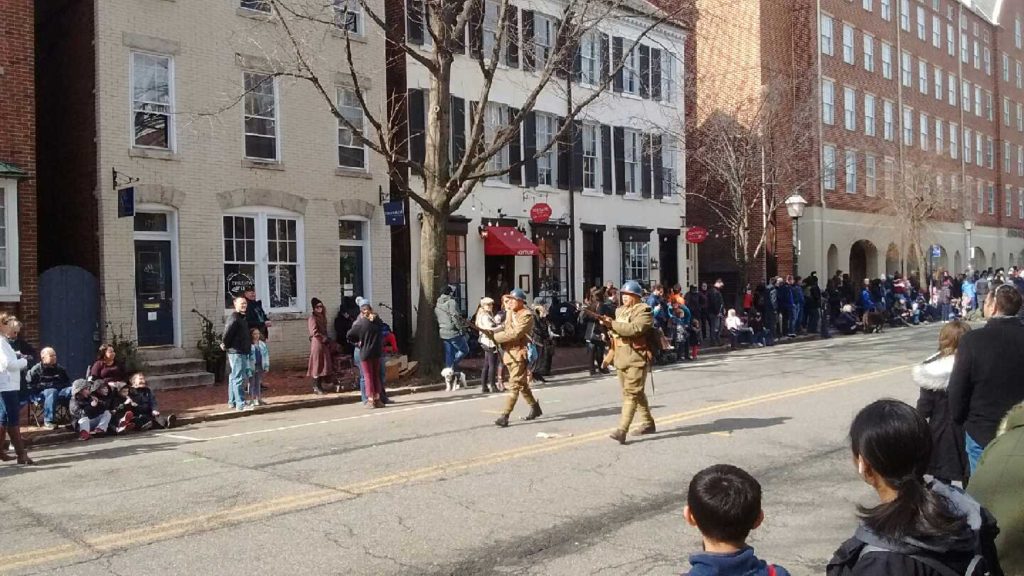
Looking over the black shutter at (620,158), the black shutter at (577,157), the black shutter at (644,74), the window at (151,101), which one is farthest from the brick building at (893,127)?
the window at (151,101)

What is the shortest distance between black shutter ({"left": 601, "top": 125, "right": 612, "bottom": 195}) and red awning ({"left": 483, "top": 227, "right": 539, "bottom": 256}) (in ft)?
15.6

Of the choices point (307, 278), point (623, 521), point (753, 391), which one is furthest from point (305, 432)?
point (307, 278)

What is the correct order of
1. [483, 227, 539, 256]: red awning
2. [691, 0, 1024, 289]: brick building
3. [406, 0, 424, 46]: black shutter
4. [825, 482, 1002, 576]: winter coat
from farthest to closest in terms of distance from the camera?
[691, 0, 1024, 289]: brick building
[483, 227, 539, 256]: red awning
[406, 0, 424, 46]: black shutter
[825, 482, 1002, 576]: winter coat

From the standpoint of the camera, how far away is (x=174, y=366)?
1697 cm

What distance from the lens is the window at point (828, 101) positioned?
37.0 m

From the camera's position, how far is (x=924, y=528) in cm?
242

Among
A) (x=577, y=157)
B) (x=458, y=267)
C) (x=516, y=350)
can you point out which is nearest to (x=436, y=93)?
(x=458, y=267)

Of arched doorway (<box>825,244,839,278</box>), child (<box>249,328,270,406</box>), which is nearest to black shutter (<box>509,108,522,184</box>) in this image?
child (<box>249,328,270,406</box>)

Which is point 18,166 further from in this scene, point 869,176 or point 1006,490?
point 869,176

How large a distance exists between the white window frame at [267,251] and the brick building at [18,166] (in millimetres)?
3898

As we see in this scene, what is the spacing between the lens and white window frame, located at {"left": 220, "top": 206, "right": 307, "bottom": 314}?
1909 cm

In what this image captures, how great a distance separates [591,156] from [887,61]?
2242 centimetres

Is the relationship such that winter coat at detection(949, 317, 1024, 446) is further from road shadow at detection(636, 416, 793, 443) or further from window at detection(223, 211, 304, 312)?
window at detection(223, 211, 304, 312)

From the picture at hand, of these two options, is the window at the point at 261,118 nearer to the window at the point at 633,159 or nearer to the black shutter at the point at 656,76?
the window at the point at 633,159
